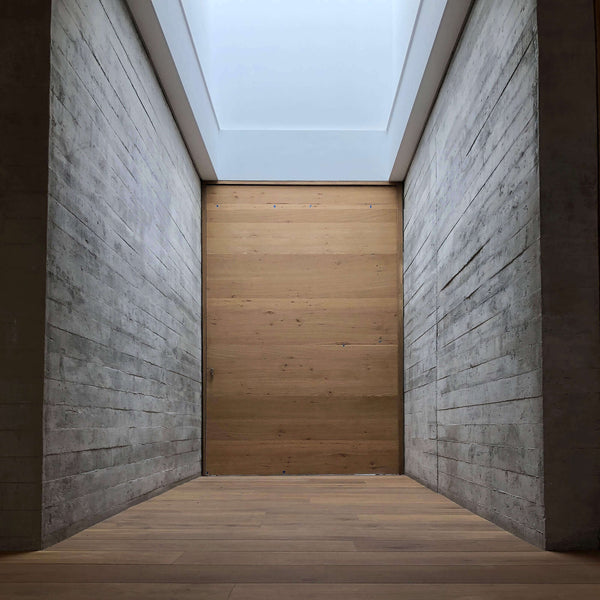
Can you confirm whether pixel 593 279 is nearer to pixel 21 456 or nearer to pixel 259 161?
pixel 21 456

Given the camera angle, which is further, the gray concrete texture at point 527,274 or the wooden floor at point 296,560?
the gray concrete texture at point 527,274

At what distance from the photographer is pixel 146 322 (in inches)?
147

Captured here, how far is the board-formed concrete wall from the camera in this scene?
8.01 ft

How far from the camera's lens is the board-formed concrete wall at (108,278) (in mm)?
2441

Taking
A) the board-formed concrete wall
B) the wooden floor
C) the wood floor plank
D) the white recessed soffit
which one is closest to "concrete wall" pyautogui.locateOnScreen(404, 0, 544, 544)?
the wooden floor

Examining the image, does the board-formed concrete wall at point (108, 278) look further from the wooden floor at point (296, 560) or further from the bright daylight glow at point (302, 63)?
the bright daylight glow at point (302, 63)

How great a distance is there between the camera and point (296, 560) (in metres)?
2.07

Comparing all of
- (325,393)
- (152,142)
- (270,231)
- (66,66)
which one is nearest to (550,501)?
(66,66)

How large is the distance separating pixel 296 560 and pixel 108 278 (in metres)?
1.44

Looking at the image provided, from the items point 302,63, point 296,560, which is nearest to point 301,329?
point 302,63

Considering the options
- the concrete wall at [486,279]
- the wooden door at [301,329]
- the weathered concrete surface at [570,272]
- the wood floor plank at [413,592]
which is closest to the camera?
the wood floor plank at [413,592]

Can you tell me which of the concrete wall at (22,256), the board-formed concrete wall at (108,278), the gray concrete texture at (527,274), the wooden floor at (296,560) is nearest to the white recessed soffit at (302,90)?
the board-formed concrete wall at (108,278)

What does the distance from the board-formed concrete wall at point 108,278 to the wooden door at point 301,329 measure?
0.83 meters

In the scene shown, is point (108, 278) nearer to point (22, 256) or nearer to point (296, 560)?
point (22, 256)
